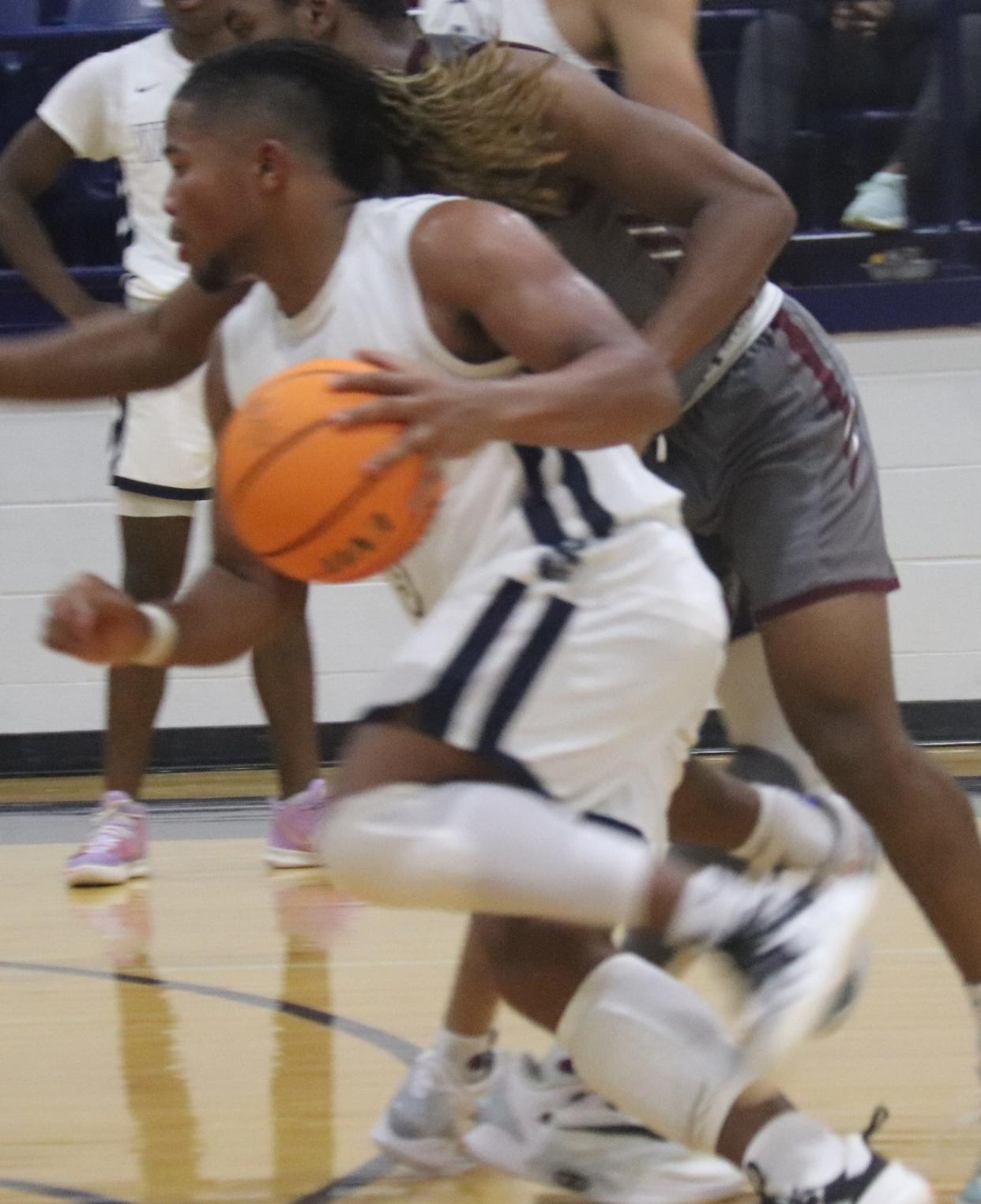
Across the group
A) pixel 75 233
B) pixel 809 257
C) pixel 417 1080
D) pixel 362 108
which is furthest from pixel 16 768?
pixel 362 108

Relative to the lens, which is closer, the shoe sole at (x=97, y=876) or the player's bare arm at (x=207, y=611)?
the player's bare arm at (x=207, y=611)

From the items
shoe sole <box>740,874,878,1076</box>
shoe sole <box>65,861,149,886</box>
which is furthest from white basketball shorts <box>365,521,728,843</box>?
shoe sole <box>65,861,149,886</box>

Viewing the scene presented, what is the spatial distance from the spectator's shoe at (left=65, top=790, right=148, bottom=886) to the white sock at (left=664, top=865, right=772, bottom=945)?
103 inches

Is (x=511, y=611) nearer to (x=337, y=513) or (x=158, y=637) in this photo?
(x=337, y=513)

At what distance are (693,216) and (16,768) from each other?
4.18 meters

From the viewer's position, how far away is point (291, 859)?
4562 mm

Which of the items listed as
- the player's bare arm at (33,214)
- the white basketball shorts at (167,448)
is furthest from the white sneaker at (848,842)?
the player's bare arm at (33,214)

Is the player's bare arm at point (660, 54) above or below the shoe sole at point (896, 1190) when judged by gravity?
above

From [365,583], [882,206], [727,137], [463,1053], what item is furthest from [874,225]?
[463,1053]

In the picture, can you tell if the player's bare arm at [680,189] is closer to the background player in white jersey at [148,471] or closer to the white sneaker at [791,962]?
the white sneaker at [791,962]

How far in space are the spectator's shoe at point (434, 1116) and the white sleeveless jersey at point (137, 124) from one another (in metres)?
2.72

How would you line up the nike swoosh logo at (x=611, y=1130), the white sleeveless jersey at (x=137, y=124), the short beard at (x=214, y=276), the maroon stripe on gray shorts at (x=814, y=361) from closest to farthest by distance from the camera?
the short beard at (x=214, y=276)
the nike swoosh logo at (x=611, y=1130)
the maroon stripe on gray shorts at (x=814, y=361)
the white sleeveless jersey at (x=137, y=124)

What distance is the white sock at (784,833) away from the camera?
8.53ft

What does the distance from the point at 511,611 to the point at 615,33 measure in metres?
0.86
